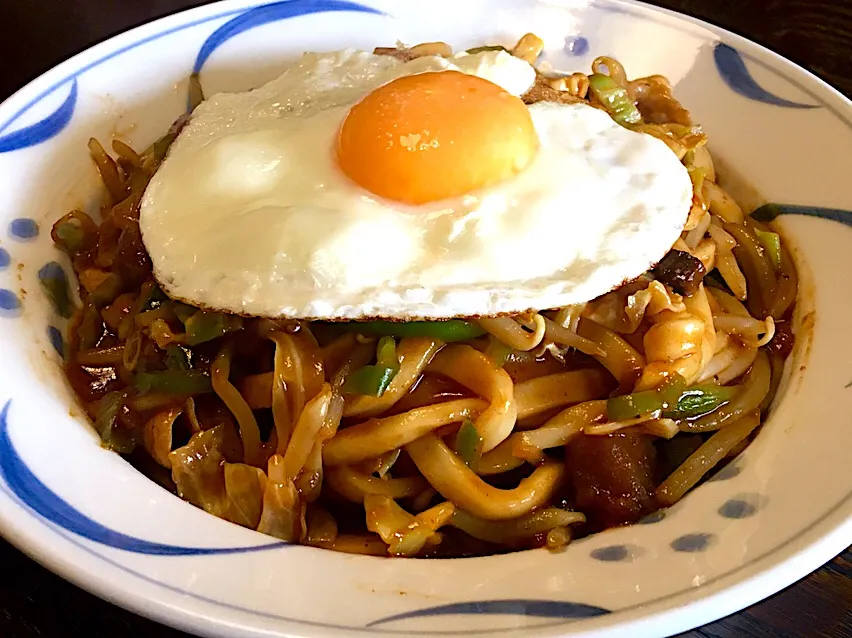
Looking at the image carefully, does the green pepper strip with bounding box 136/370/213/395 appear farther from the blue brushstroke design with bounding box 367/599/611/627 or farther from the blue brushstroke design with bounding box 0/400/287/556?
the blue brushstroke design with bounding box 367/599/611/627

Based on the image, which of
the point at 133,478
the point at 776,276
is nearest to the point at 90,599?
the point at 133,478

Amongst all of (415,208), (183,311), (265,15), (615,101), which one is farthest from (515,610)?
(265,15)

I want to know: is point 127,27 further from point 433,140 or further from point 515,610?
point 515,610

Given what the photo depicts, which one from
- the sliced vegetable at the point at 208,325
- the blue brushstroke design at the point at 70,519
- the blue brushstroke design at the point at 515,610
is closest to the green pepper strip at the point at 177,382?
the sliced vegetable at the point at 208,325

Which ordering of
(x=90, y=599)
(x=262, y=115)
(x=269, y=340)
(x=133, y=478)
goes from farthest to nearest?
(x=262, y=115), (x=269, y=340), (x=133, y=478), (x=90, y=599)

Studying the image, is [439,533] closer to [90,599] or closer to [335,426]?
[335,426]

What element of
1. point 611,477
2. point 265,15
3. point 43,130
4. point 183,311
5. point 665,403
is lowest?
point 611,477

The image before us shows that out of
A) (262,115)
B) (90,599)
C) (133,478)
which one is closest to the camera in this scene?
(90,599)
